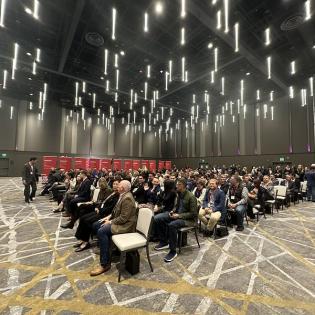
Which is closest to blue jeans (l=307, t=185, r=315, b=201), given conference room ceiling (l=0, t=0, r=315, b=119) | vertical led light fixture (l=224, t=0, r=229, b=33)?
conference room ceiling (l=0, t=0, r=315, b=119)

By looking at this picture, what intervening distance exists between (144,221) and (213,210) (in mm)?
1962

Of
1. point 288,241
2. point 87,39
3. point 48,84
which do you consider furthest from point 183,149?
point 288,241

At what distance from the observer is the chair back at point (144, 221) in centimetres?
276

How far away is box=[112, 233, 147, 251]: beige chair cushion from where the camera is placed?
8.35 feet

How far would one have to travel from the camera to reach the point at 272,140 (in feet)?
52.1

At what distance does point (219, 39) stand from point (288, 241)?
7.87 meters

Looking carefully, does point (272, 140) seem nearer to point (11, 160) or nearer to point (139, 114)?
point (139, 114)

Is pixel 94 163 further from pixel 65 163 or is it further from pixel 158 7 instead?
pixel 158 7

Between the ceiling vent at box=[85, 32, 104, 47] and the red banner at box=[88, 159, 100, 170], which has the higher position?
the ceiling vent at box=[85, 32, 104, 47]

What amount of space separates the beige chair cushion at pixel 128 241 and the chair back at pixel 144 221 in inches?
3.4

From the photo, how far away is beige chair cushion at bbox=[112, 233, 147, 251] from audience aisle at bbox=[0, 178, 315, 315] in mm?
447

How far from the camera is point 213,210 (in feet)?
14.0

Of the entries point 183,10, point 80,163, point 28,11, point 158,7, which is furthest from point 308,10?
point 80,163

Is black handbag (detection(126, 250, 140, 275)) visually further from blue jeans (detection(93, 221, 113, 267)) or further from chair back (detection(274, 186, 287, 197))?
chair back (detection(274, 186, 287, 197))
